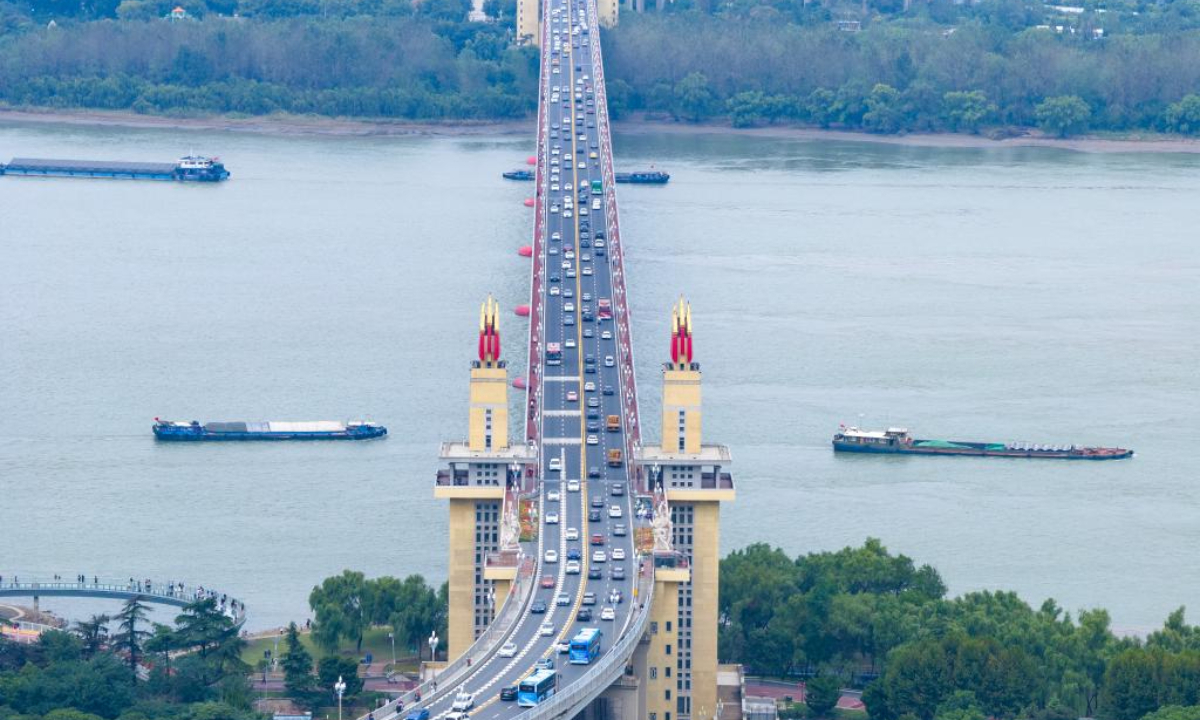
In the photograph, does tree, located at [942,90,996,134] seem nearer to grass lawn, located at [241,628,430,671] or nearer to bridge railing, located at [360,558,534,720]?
grass lawn, located at [241,628,430,671]

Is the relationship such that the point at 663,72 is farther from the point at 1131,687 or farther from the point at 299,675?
the point at 1131,687

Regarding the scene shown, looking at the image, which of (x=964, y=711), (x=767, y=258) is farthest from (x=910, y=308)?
(x=964, y=711)

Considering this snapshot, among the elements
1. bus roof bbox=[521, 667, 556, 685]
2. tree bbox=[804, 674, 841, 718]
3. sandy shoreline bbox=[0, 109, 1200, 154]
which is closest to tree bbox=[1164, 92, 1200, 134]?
sandy shoreline bbox=[0, 109, 1200, 154]

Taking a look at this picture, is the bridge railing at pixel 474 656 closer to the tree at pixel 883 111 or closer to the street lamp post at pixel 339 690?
the street lamp post at pixel 339 690

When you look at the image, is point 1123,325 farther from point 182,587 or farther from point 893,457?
point 182,587

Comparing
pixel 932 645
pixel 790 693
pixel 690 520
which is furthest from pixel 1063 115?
pixel 932 645

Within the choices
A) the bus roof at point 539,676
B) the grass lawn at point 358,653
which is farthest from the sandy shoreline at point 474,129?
the bus roof at point 539,676
